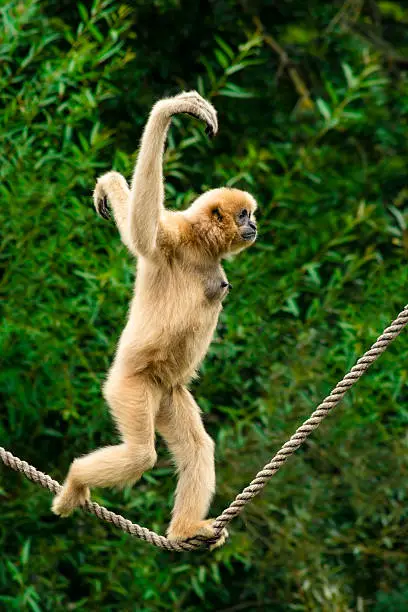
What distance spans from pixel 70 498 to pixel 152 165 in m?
1.53

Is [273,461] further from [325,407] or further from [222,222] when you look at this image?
[222,222]

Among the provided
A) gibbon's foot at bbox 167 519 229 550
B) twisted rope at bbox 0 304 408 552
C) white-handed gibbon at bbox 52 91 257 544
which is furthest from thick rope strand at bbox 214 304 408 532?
white-handed gibbon at bbox 52 91 257 544

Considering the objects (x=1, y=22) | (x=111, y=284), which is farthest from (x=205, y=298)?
(x=1, y=22)

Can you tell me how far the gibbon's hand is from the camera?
4.90 metres

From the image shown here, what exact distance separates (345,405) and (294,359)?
0.60 meters

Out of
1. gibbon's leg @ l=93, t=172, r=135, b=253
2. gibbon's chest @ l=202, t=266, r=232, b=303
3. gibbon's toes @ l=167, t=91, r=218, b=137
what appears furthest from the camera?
gibbon's leg @ l=93, t=172, r=135, b=253

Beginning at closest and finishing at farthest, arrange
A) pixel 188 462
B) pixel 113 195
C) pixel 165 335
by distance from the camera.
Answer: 1. pixel 165 335
2. pixel 188 462
3. pixel 113 195

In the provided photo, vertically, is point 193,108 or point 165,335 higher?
point 193,108

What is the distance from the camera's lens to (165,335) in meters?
5.40

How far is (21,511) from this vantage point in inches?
350

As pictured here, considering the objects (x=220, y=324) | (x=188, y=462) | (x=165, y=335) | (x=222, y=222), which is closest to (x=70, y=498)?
(x=188, y=462)

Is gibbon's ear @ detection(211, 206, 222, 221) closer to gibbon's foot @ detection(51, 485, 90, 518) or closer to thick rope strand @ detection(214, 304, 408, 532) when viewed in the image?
thick rope strand @ detection(214, 304, 408, 532)

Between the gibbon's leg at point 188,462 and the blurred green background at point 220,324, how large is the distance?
2.43 m

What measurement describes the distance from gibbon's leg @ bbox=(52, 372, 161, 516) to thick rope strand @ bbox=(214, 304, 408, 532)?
46cm
